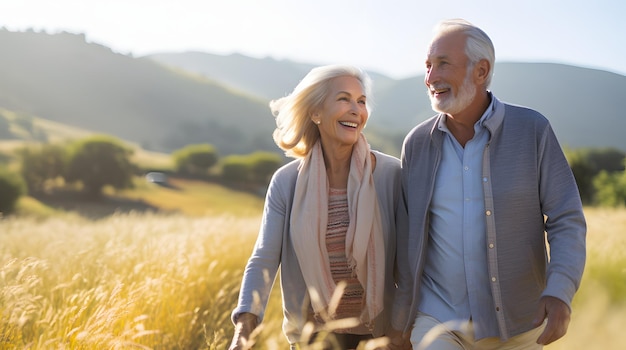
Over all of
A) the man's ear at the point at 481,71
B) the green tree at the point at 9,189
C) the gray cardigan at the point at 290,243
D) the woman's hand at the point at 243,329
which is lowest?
the green tree at the point at 9,189

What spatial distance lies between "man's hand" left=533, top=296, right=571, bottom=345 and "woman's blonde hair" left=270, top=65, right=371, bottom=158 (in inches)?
58.0

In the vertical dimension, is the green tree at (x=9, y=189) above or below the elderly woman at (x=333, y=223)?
below

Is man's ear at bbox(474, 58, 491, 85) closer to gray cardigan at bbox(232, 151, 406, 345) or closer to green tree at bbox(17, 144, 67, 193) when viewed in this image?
gray cardigan at bbox(232, 151, 406, 345)

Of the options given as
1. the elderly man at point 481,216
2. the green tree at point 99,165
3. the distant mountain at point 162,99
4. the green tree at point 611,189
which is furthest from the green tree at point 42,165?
the distant mountain at point 162,99

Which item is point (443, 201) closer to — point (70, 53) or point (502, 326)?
point (502, 326)

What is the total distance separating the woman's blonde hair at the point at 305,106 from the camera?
3.71 m

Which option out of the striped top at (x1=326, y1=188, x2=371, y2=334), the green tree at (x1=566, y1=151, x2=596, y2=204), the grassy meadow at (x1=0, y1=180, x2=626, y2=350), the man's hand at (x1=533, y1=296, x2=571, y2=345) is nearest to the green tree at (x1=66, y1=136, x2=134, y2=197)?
the green tree at (x1=566, y1=151, x2=596, y2=204)

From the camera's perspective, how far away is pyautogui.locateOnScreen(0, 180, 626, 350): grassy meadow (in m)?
3.59

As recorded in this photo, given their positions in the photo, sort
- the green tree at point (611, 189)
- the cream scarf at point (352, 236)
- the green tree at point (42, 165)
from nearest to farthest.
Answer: the cream scarf at point (352, 236)
the green tree at point (611, 189)
the green tree at point (42, 165)

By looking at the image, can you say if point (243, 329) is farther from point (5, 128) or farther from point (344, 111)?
point (5, 128)

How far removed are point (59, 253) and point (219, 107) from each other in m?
132

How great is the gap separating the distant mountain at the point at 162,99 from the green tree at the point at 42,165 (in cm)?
5705

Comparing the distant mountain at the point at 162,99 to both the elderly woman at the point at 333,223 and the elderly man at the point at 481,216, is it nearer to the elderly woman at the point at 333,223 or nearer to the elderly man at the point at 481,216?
the elderly woman at the point at 333,223

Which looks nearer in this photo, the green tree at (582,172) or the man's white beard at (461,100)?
the man's white beard at (461,100)
